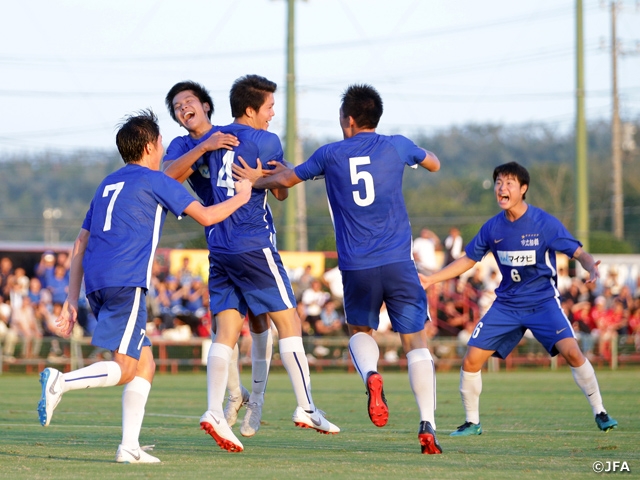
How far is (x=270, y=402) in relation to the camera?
40.3 feet

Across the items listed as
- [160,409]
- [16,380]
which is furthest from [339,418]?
[16,380]

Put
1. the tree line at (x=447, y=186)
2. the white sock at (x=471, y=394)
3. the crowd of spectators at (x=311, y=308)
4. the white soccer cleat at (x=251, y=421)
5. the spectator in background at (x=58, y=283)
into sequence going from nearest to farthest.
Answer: the white soccer cleat at (x=251, y=421), the white sock at (x=471, y=394), the crowd of spectators at (x=311, y=308), the spectator in background at (x=58, y=283), the tree line at (x=447, y=186)

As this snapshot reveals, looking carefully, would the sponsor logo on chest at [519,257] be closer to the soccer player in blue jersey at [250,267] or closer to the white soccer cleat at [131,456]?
the soccer player in blue jersey at [250,267]

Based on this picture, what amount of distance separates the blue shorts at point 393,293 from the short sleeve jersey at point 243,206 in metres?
0.66

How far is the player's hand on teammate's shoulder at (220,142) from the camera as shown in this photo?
6758 mm

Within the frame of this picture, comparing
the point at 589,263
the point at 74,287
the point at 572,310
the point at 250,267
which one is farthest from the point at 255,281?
the point at 572,310

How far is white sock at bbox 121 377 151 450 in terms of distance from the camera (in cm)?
A: 595

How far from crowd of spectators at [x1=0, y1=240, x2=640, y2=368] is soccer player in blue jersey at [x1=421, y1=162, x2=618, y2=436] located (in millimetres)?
11802

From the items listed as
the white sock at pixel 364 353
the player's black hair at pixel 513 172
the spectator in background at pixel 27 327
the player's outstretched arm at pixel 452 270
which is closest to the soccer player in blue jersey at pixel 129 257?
the white sock at pixel 364 353

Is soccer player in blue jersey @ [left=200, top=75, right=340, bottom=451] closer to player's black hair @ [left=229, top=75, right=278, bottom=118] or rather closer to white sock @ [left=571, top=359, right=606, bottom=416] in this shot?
player's black hair @ [left=229, top=75, right=278, bottom=118]

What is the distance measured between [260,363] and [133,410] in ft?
5.28

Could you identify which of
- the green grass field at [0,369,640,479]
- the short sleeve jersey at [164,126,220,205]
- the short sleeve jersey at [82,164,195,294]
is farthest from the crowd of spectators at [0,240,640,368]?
the short sleeve jersey at [82,164,195,294]

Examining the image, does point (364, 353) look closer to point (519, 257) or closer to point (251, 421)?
point (251, 421)

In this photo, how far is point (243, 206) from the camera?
6.87 m
